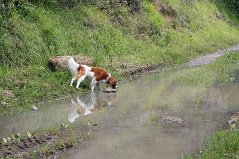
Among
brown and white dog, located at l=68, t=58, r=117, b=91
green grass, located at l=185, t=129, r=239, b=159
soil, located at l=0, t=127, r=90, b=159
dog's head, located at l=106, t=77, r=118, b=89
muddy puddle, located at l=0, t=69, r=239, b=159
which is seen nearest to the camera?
green grass, located at l=185, t=129, r=239, b=159

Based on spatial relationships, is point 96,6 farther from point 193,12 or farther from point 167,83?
point 193,12

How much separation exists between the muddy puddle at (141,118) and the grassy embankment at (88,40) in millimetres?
1377

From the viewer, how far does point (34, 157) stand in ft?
33.0

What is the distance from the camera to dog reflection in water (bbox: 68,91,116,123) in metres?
14.4

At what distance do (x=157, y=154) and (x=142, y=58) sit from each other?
50.6 feet

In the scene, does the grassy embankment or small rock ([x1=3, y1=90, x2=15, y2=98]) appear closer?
small rock ([x1=3, y1=90, x2=15, y2=98])

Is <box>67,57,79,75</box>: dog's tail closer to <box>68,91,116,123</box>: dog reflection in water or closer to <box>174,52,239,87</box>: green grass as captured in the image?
<box>68,91,116,123</box>: dog reflection in water

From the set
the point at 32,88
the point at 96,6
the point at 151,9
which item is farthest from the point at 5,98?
the point at 151,9

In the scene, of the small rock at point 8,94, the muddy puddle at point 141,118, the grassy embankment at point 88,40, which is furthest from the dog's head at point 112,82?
the small rock at point 8,94

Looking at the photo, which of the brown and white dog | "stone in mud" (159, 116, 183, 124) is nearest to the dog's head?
the brown and white dog

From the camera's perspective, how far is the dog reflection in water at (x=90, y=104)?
47.2 feet

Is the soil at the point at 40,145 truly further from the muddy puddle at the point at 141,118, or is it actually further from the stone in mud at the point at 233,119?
the stone in mud at the point at 233,119

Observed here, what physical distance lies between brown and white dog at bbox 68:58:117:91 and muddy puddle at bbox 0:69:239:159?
462mm

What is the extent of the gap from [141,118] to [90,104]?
270 cm
